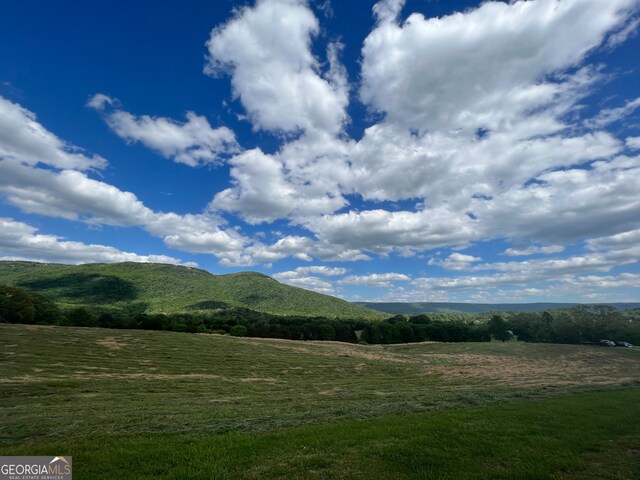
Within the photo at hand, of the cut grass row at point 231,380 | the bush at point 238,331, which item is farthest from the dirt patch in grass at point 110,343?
the bush at point 238,331

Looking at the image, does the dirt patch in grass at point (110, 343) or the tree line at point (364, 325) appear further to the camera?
the tree line at point (364, 325)

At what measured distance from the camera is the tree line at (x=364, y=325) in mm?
89125

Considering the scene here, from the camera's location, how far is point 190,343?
2675 inches

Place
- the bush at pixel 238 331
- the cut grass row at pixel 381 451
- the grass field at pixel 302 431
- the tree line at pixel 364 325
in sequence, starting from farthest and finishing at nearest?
the bush at pixel 238 331 → the tree line at pixel 364 325 → the grass field at pixel 302 431 → the cut grass row at pixel 381 451

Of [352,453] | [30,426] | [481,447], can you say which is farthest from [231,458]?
[30,426]

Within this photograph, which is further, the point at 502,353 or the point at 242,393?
the point at 502,353

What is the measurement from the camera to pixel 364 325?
135625 mm

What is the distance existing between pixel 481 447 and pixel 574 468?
2.72 metres

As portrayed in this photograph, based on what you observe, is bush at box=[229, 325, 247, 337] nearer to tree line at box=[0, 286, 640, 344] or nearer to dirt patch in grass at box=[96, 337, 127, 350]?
tree line at box=[0, 286, 640, 344]

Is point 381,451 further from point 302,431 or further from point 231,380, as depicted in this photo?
point 231,380

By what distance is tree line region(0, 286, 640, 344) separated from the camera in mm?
89125

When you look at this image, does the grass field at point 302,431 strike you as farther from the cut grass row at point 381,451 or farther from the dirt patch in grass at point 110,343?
the dirt patch in grass at point 110,343

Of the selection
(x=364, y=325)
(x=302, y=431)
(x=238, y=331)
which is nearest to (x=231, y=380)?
(x=302, y=431)

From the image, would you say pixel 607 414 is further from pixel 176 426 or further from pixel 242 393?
pixel 242 393
